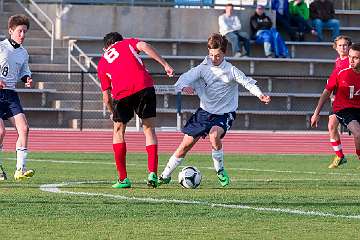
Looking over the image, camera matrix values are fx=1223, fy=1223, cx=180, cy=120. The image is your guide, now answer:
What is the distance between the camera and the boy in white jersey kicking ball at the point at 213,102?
46.5ft

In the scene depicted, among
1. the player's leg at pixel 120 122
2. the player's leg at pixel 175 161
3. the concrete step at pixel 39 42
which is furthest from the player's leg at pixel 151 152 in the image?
the concrete step at pixel 39 42

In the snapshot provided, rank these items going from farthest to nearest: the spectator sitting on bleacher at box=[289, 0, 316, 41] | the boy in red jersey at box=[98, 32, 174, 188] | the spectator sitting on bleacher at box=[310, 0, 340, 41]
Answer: the spectator sitting on bleacher at box=[310, 0, 340, 41] < the spectator sitting on bleacher at box=[289, 0, 316, 41] < the boy in red jersey at box=[98, 32, 174, 188]

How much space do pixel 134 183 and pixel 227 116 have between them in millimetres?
1353

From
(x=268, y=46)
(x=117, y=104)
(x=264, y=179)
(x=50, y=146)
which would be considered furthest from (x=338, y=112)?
(x=268, y=46)

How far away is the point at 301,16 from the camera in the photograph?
3275 cm

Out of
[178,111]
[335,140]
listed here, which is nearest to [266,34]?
[178,111]

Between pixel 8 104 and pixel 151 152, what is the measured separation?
8.37ft

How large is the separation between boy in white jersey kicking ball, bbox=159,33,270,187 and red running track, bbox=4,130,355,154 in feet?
36.3

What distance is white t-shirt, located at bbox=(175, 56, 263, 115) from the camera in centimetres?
1433

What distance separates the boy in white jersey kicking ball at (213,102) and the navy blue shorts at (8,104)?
2.28 meters

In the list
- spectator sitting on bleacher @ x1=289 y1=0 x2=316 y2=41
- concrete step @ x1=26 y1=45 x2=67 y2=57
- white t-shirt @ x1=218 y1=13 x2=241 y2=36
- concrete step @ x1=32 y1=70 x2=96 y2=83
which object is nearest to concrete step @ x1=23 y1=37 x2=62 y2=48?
concrete step @ x1=26 y1=45 x2=67 y2=57

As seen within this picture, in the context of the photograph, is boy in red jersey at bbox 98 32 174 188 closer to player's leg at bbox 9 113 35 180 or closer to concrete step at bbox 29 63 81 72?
player's leg at bbox 9 113 35 180

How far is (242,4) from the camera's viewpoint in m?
33.2

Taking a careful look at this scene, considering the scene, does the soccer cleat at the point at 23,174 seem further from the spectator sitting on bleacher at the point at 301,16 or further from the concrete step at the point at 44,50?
the spectator sitting on bleacher at the point at 301,16
